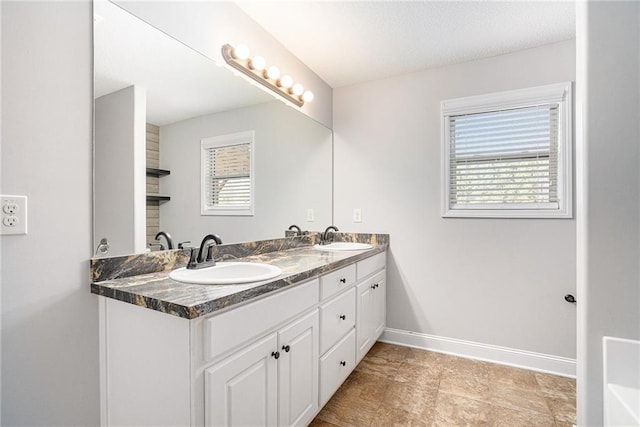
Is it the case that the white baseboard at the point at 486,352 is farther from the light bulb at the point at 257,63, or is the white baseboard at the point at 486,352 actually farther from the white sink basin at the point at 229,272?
the light bulb at the point at 257,63

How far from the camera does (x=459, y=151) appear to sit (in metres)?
2.40

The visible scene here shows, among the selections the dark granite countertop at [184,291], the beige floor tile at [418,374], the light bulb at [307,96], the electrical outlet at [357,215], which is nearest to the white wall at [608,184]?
the dark granite countertop at [184,291]

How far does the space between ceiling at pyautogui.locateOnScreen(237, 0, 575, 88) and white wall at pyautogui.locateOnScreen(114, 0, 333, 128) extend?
0.07 meters

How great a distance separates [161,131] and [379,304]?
194 centimetres

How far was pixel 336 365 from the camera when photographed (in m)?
1.72

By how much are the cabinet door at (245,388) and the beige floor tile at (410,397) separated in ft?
2.91

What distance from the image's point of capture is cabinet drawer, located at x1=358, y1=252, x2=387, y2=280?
6.88 ft

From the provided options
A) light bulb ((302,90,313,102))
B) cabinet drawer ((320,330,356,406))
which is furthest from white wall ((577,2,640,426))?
light bulb ((302,90,313,102))

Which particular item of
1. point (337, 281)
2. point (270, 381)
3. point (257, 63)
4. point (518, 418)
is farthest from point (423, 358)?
point (257, 63)

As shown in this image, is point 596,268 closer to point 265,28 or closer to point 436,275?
point 436,275

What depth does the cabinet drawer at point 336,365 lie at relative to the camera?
1587 millimetres

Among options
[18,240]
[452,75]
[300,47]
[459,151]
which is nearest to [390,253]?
[459,151]

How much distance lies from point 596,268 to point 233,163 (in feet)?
5.56

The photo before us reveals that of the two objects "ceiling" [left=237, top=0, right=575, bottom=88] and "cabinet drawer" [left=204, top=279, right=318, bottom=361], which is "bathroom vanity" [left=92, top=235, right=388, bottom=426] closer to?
"cabinet drawer" [left=204, top=279, right=318, bottom=361]
